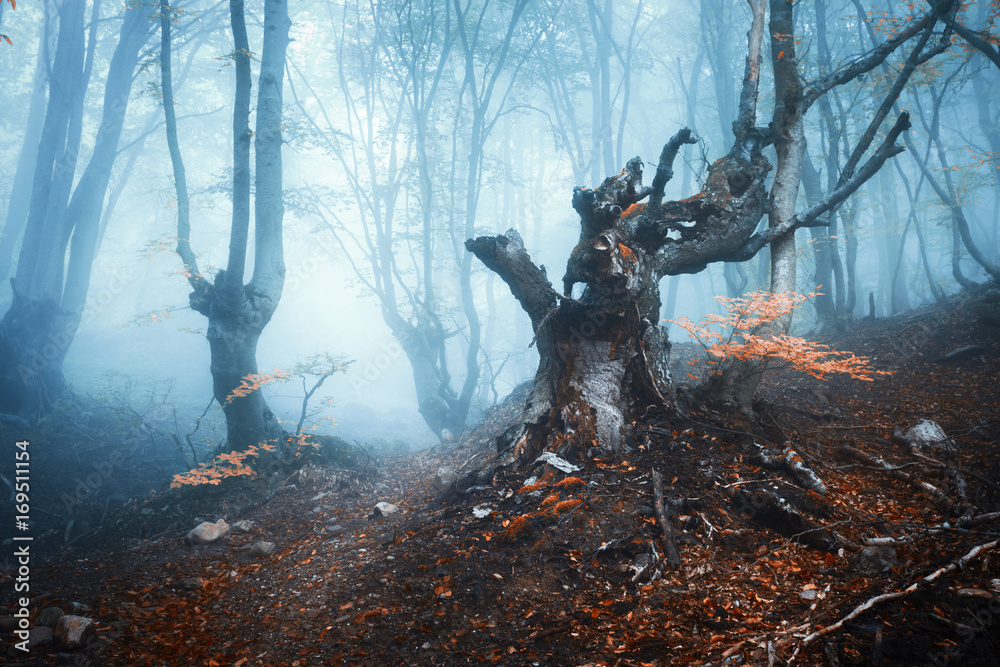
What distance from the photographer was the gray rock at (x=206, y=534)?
14.4ft

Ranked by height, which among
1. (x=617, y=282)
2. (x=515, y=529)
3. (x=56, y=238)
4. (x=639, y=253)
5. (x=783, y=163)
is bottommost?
(x=515, y=529)

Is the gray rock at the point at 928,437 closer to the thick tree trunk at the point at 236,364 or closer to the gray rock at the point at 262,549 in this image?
the gray rock at the point at 262,549

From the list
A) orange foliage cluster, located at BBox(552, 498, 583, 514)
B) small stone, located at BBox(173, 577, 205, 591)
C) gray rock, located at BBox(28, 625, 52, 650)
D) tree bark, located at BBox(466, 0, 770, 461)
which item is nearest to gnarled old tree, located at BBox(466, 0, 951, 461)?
tree bark, located at BBox(466, 0, 770, 461)

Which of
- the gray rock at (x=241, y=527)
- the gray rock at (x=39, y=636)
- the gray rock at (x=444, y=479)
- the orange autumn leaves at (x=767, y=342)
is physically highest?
the orange autumn leaves at (x=767, y=342)

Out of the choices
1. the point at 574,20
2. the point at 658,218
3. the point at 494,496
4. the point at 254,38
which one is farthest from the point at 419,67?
the point at 254,38

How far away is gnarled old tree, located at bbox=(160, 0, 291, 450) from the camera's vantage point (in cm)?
671

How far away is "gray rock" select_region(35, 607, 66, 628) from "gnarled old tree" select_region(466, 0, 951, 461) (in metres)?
3.44

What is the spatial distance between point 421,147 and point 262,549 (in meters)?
12.3

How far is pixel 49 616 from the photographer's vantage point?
2453mm

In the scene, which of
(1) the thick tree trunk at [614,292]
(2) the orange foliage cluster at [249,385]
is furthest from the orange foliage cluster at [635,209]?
(2) the orange foliage cluster at [249,385]

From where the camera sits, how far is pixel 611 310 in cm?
455

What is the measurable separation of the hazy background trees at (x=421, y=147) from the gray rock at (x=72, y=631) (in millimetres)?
5611

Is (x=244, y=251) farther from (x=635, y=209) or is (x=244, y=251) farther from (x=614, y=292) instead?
(x=635, y=209)

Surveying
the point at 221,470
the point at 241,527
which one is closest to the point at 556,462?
the point at 241,527
